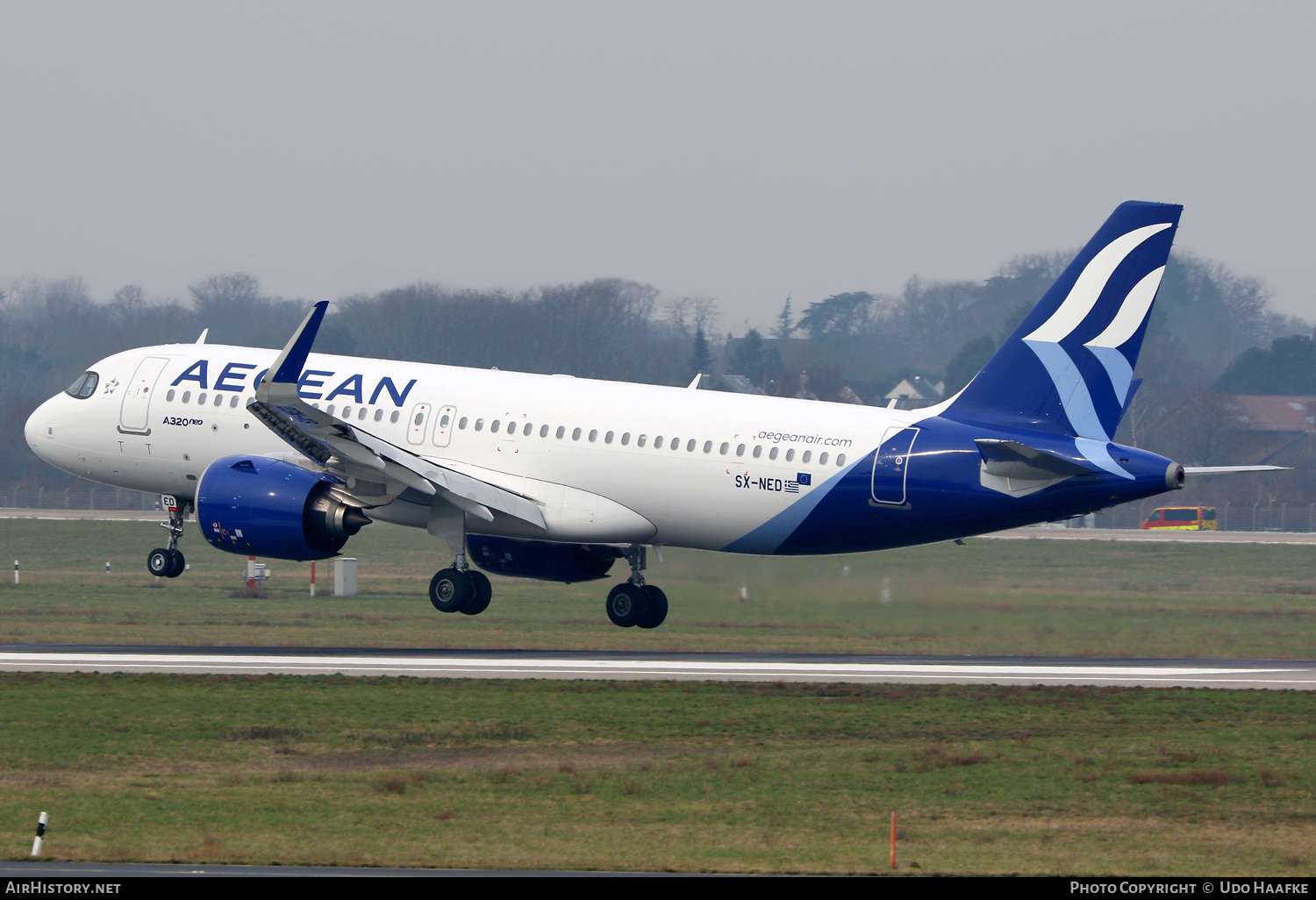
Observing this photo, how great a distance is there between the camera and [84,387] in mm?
44344

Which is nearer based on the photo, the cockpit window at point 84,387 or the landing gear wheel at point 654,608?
the landing gear wheel at point 654,608

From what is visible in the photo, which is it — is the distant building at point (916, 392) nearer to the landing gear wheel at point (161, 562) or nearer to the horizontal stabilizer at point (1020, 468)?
the landing gear wheel at point (161, 562)

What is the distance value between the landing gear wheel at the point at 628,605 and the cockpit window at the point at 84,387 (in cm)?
1500

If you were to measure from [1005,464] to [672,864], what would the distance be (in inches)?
731

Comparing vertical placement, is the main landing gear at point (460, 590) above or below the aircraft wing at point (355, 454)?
below

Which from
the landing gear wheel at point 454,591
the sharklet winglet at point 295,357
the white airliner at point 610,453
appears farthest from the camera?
the landing gear wheel at point 454,591

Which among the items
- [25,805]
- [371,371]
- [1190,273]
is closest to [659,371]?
[371,371]

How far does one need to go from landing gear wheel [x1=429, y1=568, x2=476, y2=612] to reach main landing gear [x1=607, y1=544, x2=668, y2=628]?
145 inches

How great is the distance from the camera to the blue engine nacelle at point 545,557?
41.2 m

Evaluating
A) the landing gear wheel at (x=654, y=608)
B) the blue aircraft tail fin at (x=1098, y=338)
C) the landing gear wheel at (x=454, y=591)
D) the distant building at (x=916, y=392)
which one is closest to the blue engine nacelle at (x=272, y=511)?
the landing gear wheel at (x=454, y=591)

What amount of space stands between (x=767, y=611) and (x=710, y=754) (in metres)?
16.9

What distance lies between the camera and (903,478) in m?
35.8

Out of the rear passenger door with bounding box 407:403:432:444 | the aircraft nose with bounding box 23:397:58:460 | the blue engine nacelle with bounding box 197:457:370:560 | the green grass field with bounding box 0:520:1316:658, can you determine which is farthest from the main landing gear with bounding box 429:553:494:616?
the aircraft nose with bounding box 23:397:58:460

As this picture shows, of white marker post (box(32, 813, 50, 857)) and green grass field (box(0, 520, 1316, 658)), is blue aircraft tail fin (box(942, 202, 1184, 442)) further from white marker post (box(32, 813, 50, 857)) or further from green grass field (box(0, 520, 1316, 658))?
white marker post (box(32, 813, 50, 857))
